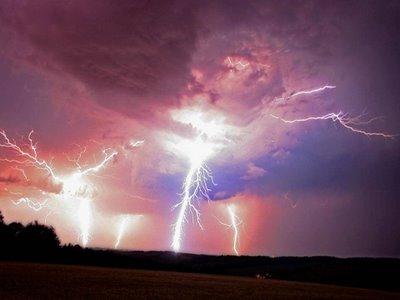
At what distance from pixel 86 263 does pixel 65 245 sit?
463 centimetres

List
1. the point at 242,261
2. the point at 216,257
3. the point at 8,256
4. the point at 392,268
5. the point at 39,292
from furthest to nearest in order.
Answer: the point at 216,257 < the point at 242,261 < the point at 392,268 < the point at 8,256 < the point at 39,292

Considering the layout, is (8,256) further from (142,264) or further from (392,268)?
(392,268)

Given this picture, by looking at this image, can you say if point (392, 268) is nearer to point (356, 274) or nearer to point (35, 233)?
point (356, 274)

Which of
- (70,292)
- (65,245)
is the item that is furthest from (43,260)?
(70,292)

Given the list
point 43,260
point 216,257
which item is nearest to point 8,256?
point 43,260

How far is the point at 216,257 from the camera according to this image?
128m

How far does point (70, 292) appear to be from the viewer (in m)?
22.9

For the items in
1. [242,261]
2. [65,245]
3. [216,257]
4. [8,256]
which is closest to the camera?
[8,256]

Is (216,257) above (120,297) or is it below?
above

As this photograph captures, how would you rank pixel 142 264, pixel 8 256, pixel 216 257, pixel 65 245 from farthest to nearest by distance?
pixel 216 257 < pixel 142 264 < pixel 65 245 < pixel 8 256

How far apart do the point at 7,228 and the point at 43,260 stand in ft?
25.4

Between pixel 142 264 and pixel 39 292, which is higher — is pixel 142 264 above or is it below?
above

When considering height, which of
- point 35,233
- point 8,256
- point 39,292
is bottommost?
point 39,292

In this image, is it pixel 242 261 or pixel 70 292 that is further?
pixel 242 261
